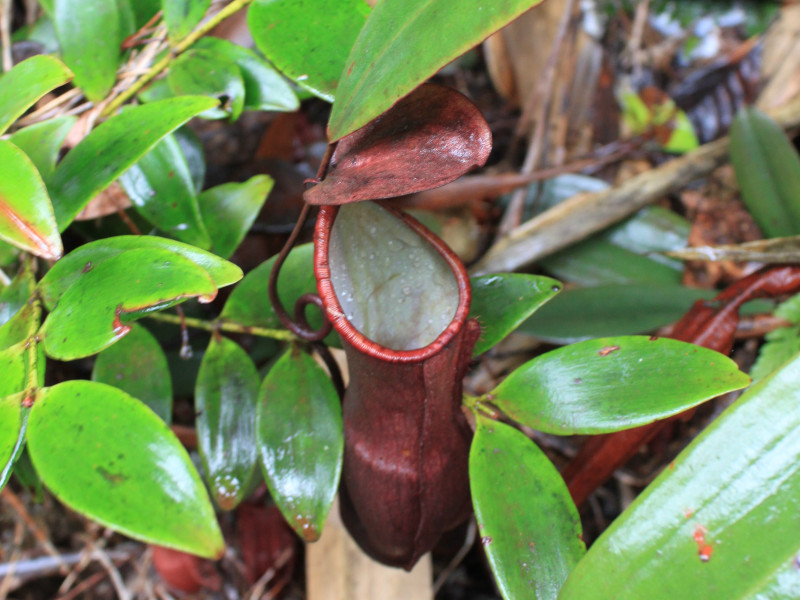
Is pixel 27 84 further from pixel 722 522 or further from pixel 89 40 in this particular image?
pixel 722 522

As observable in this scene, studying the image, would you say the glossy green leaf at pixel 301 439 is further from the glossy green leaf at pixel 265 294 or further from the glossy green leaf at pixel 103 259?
the glossy green leaf at pixel 103 259

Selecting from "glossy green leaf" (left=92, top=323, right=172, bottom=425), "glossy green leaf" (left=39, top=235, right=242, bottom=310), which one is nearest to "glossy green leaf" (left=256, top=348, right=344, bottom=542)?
"glossy green leaf" (left=92, top=323, right=172, bottom=425)

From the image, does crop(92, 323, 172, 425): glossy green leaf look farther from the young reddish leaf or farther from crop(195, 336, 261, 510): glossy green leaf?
the young reddish leaf

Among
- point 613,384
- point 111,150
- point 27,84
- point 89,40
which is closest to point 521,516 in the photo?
point 613,384

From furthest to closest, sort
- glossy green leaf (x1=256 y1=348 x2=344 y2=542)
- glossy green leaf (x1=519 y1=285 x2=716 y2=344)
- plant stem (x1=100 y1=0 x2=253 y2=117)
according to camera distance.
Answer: glossy green leaf (x1=519 y1=285 x2=716 y2=344) → plant stem (x1=100 y1=0 x2=253 y2=117) → glossy green leaf (x1=256 y1=348 x2=344 y2=542)

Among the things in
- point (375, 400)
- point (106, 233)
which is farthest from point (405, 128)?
point (106, 233)

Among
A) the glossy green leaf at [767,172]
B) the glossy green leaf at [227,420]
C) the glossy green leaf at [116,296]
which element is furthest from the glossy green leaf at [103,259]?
the glossy green leaf at [767,172]

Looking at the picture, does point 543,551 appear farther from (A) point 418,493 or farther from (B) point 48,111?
(B) point 48,111
